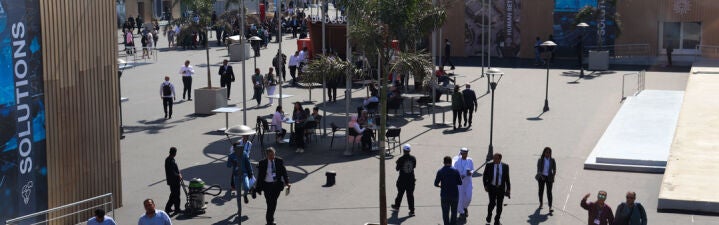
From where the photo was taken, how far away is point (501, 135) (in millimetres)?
27031

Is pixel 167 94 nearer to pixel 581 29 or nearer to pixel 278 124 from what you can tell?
pixel 278 124

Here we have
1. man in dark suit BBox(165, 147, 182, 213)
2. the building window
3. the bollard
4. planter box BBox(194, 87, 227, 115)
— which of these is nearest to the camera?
man in dark suit BBox(165, 147, 182, 213)

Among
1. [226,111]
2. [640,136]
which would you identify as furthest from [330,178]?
[640,136]

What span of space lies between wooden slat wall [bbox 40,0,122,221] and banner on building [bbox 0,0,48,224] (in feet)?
0.64

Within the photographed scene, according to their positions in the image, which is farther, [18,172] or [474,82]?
[474,82]

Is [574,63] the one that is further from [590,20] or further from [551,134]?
[551,134]

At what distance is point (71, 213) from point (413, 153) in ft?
30.2

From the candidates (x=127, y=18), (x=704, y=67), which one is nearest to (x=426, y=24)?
(x=704, y=67)

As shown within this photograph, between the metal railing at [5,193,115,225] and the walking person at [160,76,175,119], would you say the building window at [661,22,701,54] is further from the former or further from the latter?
the metal railing at [5,193,115,225]

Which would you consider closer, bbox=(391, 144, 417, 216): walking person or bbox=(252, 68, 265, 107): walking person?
bbox=(391, 144, 417, 216): walking person

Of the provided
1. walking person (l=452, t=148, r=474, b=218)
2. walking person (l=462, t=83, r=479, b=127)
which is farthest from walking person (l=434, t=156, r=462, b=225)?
walking person (l=462, t=83, r=479, b=127)

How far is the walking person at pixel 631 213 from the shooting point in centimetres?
1466

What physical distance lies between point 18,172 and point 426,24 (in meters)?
6.95

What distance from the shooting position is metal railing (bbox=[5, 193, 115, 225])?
636 inches
